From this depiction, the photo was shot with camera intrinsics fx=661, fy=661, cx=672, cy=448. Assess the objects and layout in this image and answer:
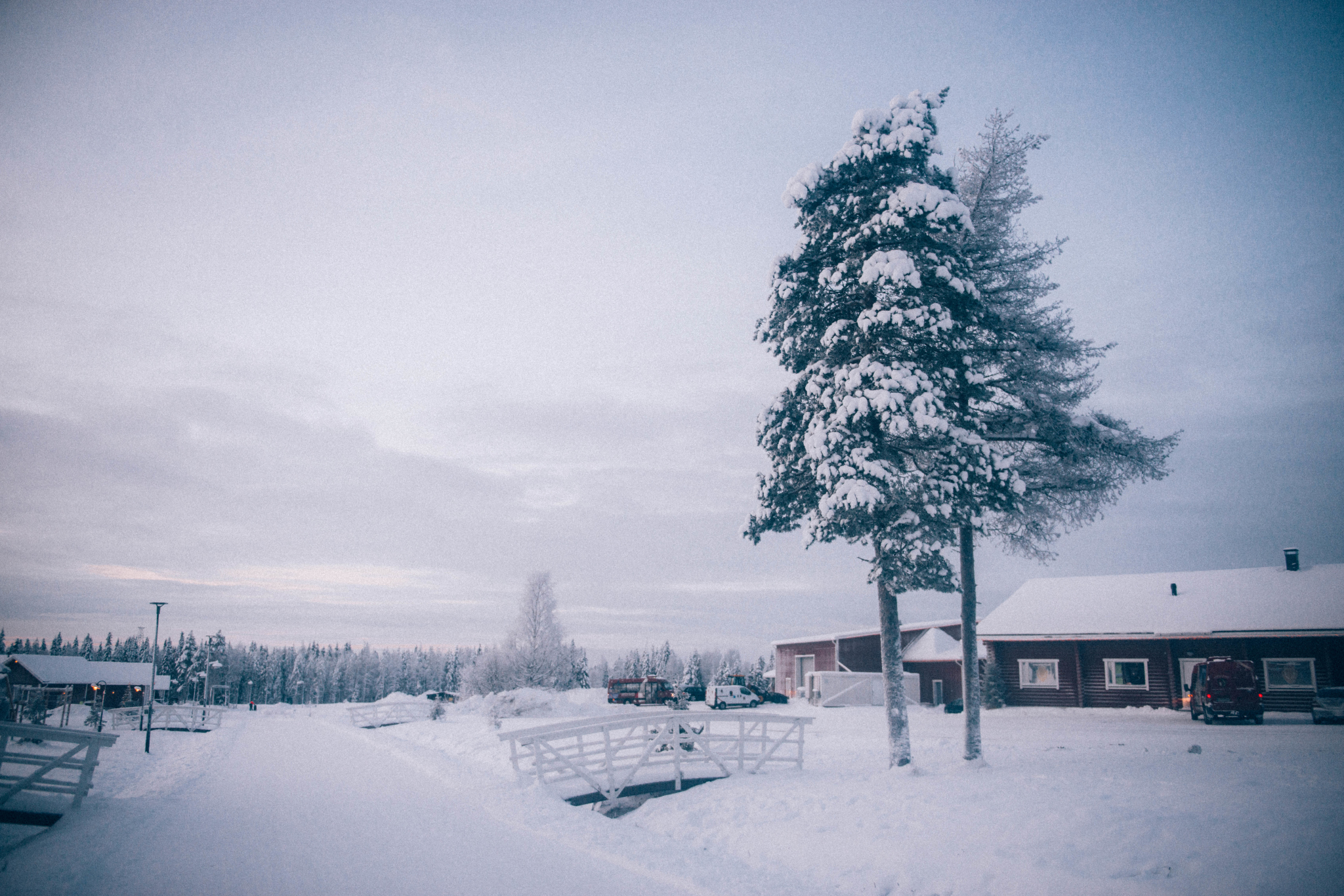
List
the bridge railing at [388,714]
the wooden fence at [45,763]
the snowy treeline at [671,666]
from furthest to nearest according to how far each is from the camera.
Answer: the snowy treeline at [671,666], the bridge railing at [388,714], the wooden fence at [45,763]

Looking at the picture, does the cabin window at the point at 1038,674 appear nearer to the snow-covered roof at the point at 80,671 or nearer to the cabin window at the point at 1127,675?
the cabin window at the point at 1127,675

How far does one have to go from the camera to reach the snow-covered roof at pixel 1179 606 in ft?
91.5

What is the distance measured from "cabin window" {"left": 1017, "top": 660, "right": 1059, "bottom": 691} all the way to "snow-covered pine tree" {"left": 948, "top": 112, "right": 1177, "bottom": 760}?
20903 mm

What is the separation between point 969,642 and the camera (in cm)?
1459

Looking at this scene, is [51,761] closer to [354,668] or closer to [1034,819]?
[1034,819]

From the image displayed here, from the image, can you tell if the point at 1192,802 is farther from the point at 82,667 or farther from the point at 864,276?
the point at 82,667

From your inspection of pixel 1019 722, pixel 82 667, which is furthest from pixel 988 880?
pixel 82 667

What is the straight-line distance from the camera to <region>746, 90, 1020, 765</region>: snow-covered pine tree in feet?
43.1

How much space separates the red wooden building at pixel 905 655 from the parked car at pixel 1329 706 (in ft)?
48.2

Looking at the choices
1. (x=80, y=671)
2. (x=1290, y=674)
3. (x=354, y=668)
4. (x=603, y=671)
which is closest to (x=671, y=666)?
(x=603, y=671)

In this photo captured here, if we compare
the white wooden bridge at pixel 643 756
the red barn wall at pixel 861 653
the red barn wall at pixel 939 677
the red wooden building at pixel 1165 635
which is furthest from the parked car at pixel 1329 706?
the red barn wall at pixel 861 653

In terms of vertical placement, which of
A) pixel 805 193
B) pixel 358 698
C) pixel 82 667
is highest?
pixel 805 193

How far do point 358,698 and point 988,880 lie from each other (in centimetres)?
14263

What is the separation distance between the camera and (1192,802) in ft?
29.6
